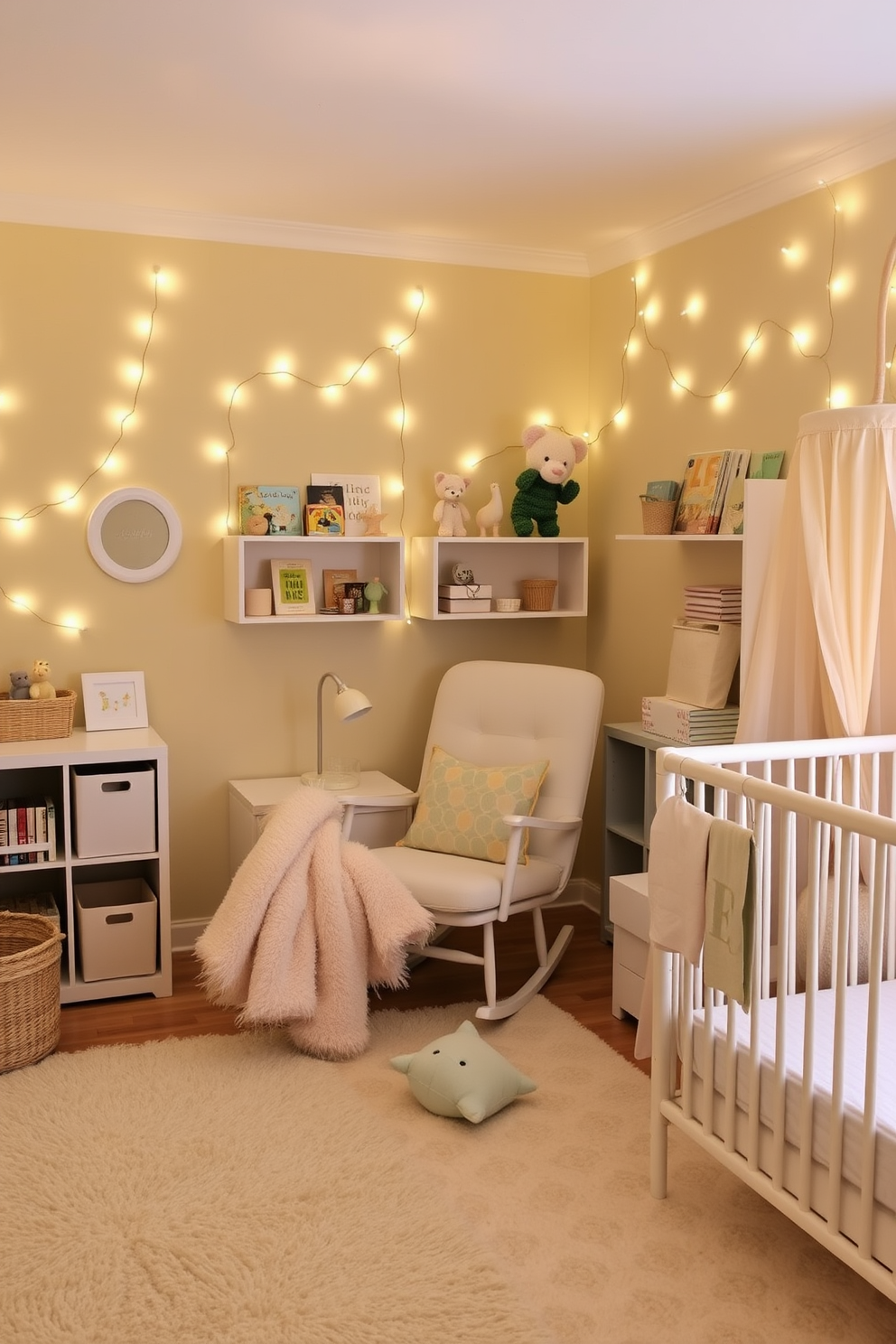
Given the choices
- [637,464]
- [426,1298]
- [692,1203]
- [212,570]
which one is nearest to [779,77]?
[637,464]

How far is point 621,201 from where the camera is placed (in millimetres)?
3549

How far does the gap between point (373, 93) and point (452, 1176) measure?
2.44 meters

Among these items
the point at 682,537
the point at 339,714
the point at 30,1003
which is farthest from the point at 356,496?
the point at 30,1003

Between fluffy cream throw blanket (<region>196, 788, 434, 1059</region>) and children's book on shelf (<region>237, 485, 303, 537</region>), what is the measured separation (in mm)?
1068

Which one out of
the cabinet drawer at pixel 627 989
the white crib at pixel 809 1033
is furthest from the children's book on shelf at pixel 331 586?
the white crib at pixel 809 1033

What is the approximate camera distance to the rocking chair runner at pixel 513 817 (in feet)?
10.5

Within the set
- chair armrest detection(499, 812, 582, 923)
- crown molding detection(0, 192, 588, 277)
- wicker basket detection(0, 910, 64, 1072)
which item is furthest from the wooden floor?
crown molding detection(0, 192, 588, 277)

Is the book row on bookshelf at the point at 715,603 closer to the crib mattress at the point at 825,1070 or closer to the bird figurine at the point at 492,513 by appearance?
the bird figurine at the point at 492,513

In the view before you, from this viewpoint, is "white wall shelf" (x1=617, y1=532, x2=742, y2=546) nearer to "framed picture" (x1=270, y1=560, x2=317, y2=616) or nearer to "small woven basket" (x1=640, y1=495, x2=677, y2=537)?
"small woven basket" (x1=640, y1=495, x2=677, y2=537)

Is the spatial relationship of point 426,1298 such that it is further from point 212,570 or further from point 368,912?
point 212,570

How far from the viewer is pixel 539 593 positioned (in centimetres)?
411

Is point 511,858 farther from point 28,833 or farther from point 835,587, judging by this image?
point 28,833

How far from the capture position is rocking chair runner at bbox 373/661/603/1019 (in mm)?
3203

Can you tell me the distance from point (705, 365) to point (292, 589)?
4.90 feet
